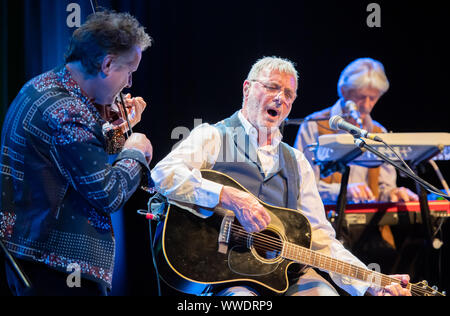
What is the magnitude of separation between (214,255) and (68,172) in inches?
38.1

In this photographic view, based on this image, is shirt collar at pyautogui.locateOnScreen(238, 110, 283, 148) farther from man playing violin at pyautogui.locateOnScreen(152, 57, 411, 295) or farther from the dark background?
the dark background

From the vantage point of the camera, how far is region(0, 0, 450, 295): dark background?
3.23m

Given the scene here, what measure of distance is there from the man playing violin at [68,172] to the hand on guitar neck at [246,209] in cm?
65

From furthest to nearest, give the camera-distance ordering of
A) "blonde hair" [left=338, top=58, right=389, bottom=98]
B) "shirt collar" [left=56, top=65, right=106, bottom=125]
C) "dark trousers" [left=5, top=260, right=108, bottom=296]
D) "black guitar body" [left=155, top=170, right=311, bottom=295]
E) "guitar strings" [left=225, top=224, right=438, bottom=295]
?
1. "blonde hair" [left=338, top=58, right=389, bottom=98]
2. "guitar strings" [left=225, top=224, right=438, bottom=295]
3. "black guitar body" [left=155, top=170, right=311, bottom=295]
4. "shirt collar" [left=56, top=65, right=106, bottom=125]
5. "dark trousers" [left=5, top=260, right=108, bottom=296]

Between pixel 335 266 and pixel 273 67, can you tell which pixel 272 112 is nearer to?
pixel 273 67

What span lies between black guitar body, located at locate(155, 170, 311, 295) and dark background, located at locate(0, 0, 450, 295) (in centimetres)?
144

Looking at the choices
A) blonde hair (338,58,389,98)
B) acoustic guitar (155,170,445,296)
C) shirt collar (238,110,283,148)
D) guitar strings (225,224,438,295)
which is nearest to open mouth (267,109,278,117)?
shirt collar (238,110,283,148)

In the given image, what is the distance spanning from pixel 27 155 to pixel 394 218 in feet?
9.70

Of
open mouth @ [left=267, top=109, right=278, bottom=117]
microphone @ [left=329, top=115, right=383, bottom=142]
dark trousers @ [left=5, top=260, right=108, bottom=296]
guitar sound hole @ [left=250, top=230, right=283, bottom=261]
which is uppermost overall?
open mouth @ [left=267, top=109, right=278, bottom=117]

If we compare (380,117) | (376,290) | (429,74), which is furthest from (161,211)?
(429,74)

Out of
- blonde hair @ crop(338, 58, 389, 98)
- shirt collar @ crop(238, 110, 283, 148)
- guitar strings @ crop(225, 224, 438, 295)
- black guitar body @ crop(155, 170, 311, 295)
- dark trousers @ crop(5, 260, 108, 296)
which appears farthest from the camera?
blonde hair @ crop(338, 58, 389, 98)

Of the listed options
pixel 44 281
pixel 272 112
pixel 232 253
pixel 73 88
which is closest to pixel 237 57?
pixel 272 112

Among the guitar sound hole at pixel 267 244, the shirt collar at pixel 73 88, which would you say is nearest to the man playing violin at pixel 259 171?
the guitar sound hole at pixel 267 244
